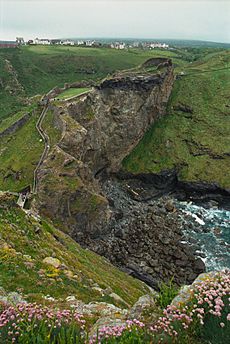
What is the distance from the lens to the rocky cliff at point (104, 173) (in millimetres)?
44031

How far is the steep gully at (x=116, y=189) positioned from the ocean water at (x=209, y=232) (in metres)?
1.59

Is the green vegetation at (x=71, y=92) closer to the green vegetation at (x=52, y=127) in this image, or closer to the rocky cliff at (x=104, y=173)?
Answer: the rocky cliff at (x=104, y=173)

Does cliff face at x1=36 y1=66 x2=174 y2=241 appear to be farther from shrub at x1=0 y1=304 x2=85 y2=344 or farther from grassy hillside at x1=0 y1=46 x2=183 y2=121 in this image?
grassy hillside at x1=0 y1=46 x2=183 y2=121

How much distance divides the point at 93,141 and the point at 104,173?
818cm

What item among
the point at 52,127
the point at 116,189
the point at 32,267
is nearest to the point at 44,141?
the point at 52,127

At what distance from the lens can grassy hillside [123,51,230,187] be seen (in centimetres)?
6862

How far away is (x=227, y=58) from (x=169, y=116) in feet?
141

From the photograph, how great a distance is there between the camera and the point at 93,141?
208ft

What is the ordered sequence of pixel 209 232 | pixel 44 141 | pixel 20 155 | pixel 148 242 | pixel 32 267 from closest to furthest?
pixel 32 267, pixel 148 242, pixel 209 232, pixel 20 155, pixel 44 141

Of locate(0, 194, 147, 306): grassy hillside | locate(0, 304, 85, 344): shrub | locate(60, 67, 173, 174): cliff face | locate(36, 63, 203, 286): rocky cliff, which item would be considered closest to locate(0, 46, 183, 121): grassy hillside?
locate(60, 67, 173, 174): cliff face

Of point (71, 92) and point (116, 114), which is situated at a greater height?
point (71, 92)

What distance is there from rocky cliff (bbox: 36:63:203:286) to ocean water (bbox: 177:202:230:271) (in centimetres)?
243

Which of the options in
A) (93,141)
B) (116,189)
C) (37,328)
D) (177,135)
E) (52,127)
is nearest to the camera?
(37,328)

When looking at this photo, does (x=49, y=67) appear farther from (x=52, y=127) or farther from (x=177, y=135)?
(x=52, y=127)
